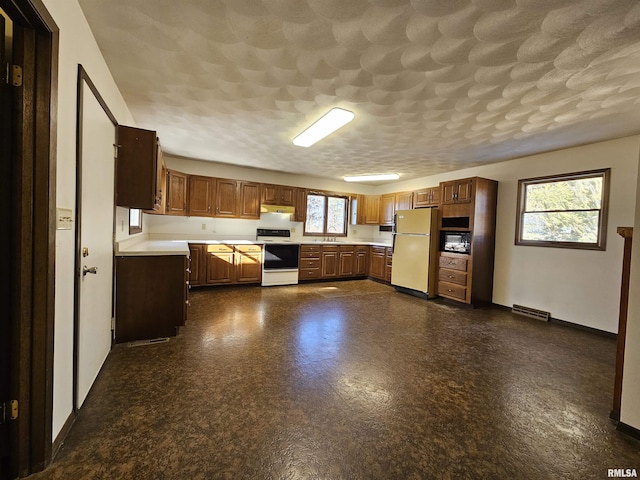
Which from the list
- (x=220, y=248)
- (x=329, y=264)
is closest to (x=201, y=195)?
(x=220, y=248)

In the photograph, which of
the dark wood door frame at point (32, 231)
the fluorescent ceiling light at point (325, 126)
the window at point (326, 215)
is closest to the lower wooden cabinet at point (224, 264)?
the window at point (326, 215)

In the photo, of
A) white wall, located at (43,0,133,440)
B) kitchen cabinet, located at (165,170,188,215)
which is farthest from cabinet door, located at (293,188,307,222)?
white wall, located at (43,0,133,440)

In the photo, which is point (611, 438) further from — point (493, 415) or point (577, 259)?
point (577, 259)

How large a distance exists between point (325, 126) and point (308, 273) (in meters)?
3.52

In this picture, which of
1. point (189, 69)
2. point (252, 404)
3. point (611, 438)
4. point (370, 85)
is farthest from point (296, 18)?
point (611, 438)

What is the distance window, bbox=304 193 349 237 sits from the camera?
6.75 meters

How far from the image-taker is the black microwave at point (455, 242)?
15.2 ft

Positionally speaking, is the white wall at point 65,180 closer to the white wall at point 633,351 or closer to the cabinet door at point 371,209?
the white wall at point 633,351

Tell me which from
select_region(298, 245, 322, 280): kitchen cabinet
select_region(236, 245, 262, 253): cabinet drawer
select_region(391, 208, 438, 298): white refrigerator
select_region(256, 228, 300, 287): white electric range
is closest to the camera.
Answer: select_region(391, 208, 438, 298): white refrigerator

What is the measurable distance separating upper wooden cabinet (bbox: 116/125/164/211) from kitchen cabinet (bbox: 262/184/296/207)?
3.23 m

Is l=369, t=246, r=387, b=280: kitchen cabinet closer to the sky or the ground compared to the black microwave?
closer to the ground

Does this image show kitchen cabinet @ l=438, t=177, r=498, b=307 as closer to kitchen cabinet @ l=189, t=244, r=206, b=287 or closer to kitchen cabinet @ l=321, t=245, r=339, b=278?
kitchen cabinet @ l=321, t=245, r=339, b=278

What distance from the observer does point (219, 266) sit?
5.21 m

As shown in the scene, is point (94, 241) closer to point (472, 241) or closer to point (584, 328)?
point (472, 241)
